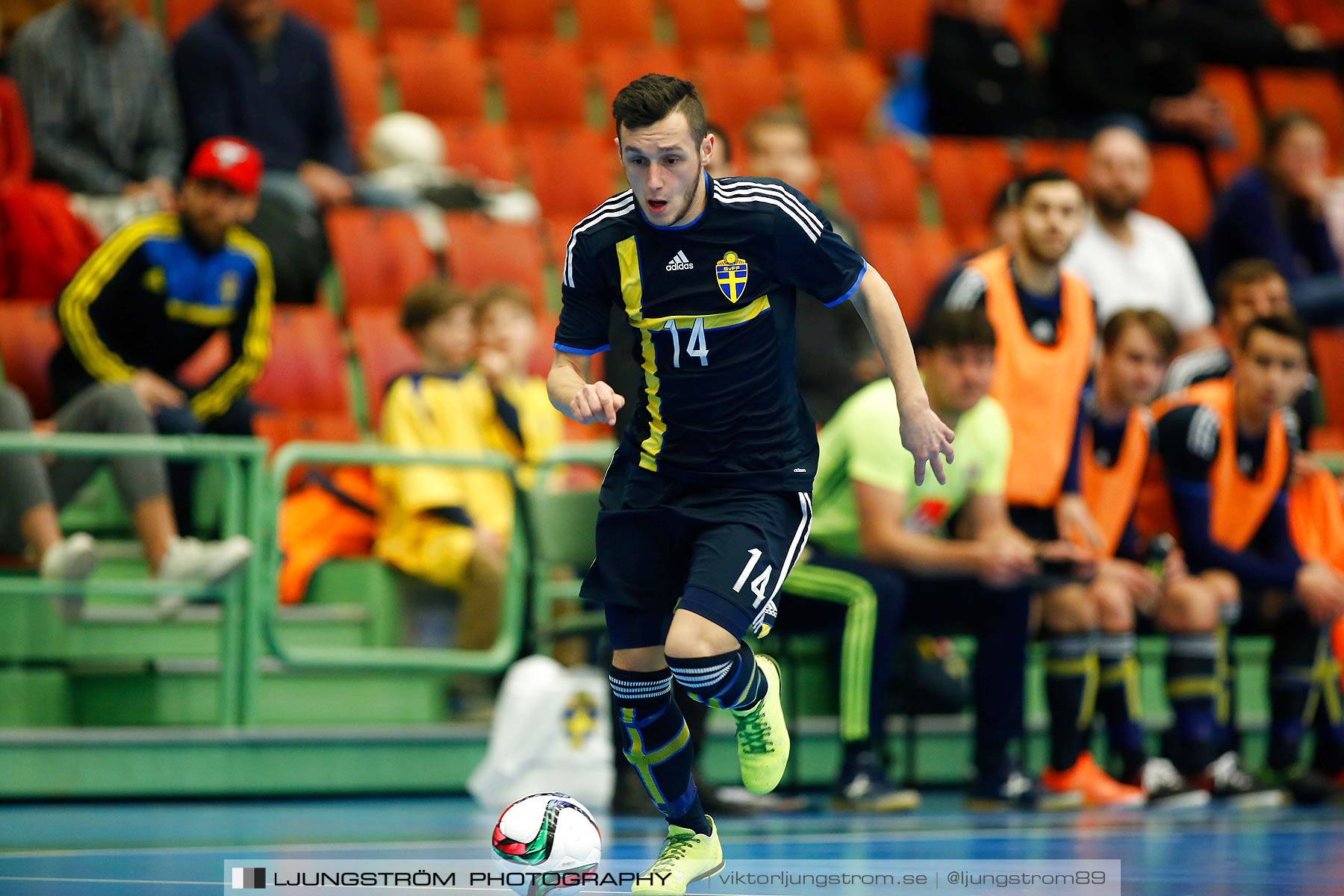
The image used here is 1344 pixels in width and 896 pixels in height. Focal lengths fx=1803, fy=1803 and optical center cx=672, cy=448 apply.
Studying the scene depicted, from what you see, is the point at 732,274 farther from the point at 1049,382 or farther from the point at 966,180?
the point at 966,180

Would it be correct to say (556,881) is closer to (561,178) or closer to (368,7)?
(561,178)

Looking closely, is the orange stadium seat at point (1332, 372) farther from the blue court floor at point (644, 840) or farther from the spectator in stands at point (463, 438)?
the spectator in stands at point (463, 438)

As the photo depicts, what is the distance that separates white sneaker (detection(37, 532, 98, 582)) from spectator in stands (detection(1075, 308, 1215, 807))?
10.8 ft

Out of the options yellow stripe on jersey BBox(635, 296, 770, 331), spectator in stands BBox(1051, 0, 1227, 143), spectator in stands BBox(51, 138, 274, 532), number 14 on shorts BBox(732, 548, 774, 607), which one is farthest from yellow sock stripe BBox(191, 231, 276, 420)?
spectator in stands BBox(1051, 0, 1227, 143)

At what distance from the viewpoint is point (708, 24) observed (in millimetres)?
10625

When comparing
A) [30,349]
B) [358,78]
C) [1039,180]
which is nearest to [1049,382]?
[1039,180]

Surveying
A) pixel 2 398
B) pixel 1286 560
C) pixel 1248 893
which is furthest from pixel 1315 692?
pixel 2 398

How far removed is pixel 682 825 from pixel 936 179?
650 centimetres

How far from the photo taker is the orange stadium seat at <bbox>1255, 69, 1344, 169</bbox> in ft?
36.6

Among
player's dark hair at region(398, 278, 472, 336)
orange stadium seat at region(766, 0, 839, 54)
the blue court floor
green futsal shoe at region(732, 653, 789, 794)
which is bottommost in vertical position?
the blue court floor

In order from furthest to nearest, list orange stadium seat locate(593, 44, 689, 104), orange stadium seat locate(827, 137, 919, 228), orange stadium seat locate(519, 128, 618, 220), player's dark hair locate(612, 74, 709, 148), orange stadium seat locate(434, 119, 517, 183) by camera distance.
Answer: orange stadium seat locate(593, 44, 689, 104), orange stadium seat locate(827, 137, 919, 228), orange stadium seat locate(519, 128, 618, 220), orange stadium seat locate(434, 119, 517, 183), player's dark hair locate(612, 74, 709, 148)

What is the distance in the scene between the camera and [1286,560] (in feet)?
22.5

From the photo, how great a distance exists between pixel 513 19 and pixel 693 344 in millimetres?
6617

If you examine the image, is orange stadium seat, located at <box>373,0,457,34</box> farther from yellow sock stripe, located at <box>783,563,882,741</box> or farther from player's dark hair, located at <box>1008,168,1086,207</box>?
yellow sock stripe, located at <box>783,563,882,741</box>
